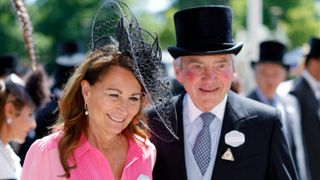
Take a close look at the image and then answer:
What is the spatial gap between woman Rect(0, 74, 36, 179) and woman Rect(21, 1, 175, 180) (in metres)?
0.63

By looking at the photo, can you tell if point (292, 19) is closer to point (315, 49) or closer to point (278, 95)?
point (315, 49)

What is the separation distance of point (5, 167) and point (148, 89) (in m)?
1.05

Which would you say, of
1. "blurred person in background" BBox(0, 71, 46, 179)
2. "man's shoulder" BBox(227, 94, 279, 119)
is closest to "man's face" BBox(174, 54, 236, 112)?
"man's shoulder" BBox(227, 94, 279, 119)

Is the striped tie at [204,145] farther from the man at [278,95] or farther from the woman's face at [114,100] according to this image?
the man at [278,95]

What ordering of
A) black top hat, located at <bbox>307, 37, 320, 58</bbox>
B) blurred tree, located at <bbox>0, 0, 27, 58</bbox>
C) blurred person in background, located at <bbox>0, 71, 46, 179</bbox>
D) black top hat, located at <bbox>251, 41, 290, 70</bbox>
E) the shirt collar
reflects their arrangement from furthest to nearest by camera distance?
blurred tree, located at <bbox>0, 0, 27, 58</bbox>, black top hat, located at <bbox>307, 37, 320, 58</bbox>, black top hat, located at <bbox>251, 41, 290, 70</bbox>, blurred person in background, located at <bbox>0, 71, 46, 179</bbox>, the shirt collar

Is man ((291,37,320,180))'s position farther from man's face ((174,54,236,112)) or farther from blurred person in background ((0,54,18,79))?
blurred person in background ((0,54,18,79))

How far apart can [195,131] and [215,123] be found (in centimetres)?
12

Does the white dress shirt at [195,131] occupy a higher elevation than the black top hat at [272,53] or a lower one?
higher

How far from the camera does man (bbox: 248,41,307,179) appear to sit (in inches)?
249

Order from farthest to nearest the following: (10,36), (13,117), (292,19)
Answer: (292,19), (10,36), (13,117)

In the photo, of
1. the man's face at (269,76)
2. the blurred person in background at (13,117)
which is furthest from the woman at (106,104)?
the man's face at (269,76)

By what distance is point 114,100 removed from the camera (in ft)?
10.3

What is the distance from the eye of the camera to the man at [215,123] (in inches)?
133

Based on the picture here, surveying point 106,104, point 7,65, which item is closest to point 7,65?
point 7,65
